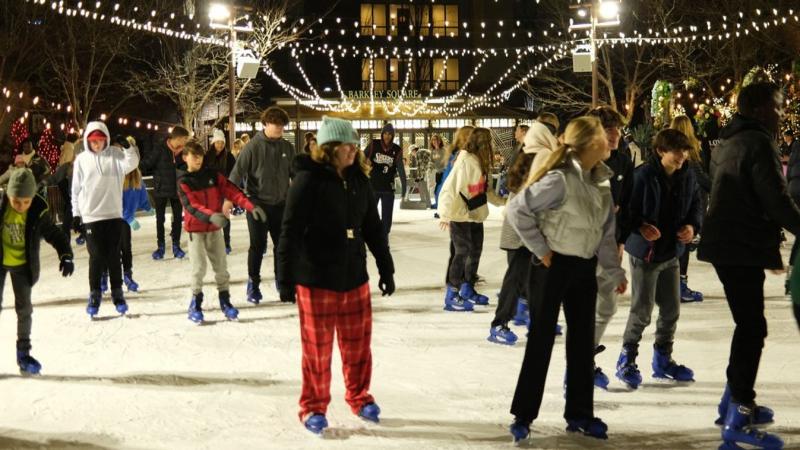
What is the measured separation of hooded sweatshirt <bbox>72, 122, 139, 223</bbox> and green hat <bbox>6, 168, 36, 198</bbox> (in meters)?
1.92

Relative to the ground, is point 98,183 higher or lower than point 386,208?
higher

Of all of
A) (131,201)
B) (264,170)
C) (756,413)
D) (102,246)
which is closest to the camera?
(756,413)

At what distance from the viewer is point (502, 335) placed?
7.38 metres

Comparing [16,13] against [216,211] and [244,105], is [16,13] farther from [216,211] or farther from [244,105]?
[216,211]

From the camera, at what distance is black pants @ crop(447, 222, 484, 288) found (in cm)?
899

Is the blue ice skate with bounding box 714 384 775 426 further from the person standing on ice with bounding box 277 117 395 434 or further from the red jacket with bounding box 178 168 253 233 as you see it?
the red jacket with bounding box 178 168 253 233

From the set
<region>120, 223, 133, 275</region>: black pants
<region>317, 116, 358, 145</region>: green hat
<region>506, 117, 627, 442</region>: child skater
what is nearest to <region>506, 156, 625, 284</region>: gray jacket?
<region>506, 117, 627, 442</region>: child skater

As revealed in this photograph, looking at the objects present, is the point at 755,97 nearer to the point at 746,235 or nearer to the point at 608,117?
the point at 746,235

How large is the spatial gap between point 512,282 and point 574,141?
2.43 metres

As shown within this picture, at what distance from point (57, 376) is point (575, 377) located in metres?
3.46

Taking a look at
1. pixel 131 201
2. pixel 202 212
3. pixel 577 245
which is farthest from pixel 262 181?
pixel 577 245

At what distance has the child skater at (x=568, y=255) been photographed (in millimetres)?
4836

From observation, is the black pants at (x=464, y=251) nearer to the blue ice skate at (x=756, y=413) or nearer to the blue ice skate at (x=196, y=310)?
the blue ice skate at (x=196, y=310)

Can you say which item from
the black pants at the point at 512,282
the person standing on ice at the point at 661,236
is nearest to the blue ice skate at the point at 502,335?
the black pants at the point at 512,282
